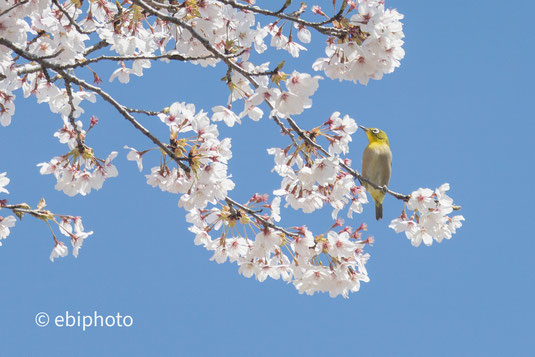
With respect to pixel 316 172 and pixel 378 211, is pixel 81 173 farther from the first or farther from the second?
pixel 378 211

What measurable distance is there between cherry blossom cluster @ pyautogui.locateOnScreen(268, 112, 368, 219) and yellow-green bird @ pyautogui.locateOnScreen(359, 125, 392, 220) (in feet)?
11.5

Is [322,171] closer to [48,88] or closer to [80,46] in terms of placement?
[80,46]

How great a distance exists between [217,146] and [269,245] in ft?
2.85

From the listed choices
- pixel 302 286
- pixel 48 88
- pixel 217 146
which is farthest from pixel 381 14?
pixel 48 88

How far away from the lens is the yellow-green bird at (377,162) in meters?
8.77

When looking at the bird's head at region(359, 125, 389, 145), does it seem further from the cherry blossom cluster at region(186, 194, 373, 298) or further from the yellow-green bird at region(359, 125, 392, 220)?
the cherry blossom cluster at region(186, 194, 373, 298)

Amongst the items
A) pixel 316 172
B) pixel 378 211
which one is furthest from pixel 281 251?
pixel 378 211

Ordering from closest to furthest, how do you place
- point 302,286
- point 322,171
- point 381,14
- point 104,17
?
point 381,14, point 322,171, point 302,286, point 104,17

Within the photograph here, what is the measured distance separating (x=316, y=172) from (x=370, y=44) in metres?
0.93

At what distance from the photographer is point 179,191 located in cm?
439

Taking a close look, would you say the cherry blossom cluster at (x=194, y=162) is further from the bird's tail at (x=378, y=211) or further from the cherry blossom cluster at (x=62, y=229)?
the bird's tail at (x=378, y=211)

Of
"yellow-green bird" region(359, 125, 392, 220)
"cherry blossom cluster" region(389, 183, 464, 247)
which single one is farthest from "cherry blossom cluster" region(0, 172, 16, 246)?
"yellow-green bird" region(359, 125, 392, 220)

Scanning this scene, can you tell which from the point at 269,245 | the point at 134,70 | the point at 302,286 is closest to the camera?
the point at 269,245

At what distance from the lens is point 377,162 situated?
8797 mm
